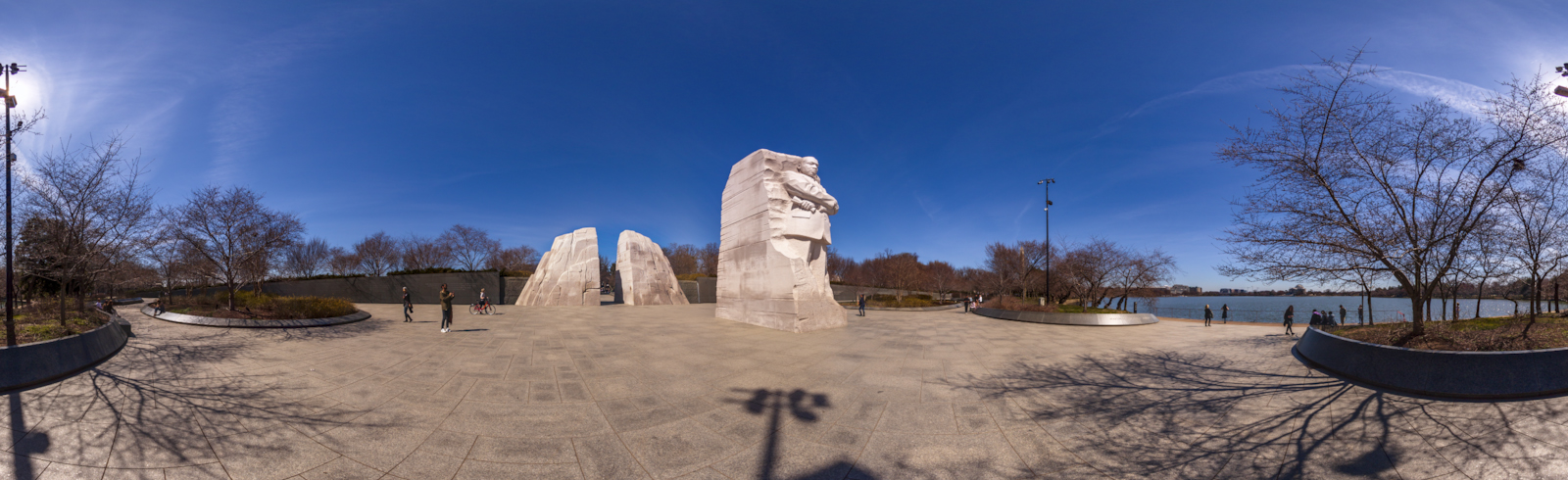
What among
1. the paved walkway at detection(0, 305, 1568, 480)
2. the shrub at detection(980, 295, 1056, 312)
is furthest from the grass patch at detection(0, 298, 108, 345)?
the shrub at detection(980, 295, 1056, 312)

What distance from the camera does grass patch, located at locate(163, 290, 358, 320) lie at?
41.5 feet

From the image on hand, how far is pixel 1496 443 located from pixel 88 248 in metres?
21.9

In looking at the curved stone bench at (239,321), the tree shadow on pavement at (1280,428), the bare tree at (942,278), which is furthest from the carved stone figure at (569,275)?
the bare tree at (942,278)

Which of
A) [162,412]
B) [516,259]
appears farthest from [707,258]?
[162,412]

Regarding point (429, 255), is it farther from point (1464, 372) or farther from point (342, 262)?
point (1464, 372)

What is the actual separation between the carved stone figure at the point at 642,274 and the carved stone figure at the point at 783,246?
1088 cm

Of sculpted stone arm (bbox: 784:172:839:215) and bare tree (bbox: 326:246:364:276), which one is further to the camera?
bare tree (bbox: 326:246:364:276)

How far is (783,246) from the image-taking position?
14.7 m

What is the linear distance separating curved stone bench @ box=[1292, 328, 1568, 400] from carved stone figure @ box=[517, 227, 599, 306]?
1008 inches

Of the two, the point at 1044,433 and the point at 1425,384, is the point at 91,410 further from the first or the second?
the point at 1425,384

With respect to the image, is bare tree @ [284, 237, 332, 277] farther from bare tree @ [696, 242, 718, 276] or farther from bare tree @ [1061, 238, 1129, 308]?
bare tree @ [1061, 238, 1129, 308]

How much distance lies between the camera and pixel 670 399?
236 inches


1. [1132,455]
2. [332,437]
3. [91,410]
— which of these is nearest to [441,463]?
[332,437]

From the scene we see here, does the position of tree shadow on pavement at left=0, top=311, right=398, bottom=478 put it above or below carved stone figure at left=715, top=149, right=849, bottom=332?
below
